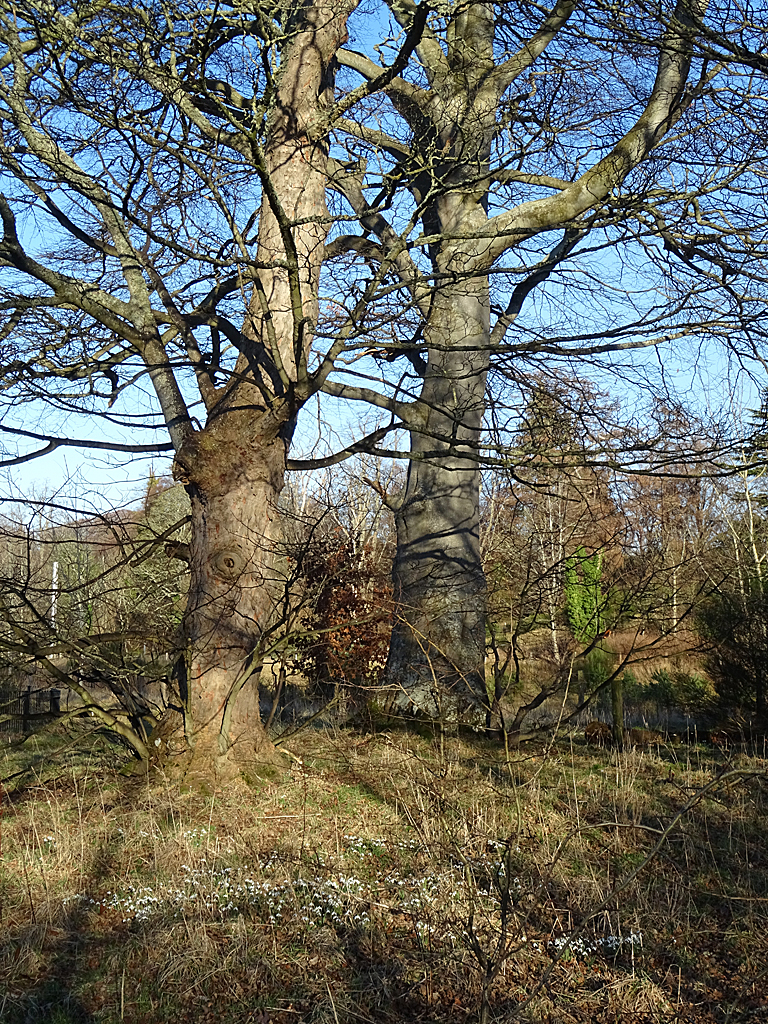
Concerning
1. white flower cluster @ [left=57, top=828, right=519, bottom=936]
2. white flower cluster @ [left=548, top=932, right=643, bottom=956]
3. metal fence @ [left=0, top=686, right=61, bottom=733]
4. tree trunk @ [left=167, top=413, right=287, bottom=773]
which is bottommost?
white flower cluster @ [left=548, top=932, right=643, bottom=956]

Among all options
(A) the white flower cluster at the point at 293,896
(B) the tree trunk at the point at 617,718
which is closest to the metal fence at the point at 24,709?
(A) the white flower cluster at the point at 293,896

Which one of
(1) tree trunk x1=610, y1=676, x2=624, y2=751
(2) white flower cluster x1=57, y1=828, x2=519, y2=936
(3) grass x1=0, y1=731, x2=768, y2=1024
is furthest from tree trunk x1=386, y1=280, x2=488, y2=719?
(2) white flower cluster x1=57, y1=828, x2=519, y2=936

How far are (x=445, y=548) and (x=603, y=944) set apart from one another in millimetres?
5719

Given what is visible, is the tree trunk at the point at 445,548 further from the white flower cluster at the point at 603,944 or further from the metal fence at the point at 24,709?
the white flower cluster at the point at 603,944

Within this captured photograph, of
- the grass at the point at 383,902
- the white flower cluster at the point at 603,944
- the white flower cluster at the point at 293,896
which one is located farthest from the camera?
the white flower cluster at the point at 293,896

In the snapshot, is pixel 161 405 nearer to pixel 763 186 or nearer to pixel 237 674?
pixel 237 674

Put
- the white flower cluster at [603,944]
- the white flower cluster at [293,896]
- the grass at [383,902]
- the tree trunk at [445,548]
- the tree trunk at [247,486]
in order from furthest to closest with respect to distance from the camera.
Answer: the tree trunk at [445,548] → the tree trunk at [247,486] → the white flower cluster at [293,896] → the white flower cluster at [603,944] → the grass at [383,902]

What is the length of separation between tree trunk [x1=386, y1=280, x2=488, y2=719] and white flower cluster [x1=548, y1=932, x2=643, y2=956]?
4.71 meters

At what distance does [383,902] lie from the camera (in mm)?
3975

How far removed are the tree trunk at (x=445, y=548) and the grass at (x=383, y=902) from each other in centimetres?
254

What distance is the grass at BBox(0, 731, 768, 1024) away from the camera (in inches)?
124

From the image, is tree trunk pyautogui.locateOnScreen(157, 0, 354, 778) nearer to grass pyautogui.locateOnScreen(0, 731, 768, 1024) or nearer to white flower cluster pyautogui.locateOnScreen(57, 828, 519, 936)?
grass pyautogui.locateOnScreen(0, 731, 768, 1024)

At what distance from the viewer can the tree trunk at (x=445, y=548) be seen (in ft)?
28.8

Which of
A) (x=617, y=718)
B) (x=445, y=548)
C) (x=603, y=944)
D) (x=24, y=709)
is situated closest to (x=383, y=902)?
(x=603, y=944)
